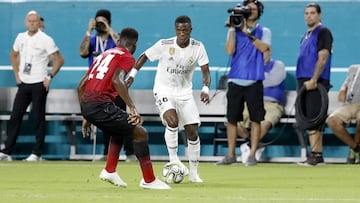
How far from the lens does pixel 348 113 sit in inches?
758

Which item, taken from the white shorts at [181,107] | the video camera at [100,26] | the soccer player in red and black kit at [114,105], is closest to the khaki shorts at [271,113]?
the video camera at [100,26]

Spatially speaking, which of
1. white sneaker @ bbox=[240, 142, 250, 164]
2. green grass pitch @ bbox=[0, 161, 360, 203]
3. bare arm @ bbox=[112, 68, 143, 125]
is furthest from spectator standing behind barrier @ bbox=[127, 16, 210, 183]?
white sneaker @ bbox=[240, 142, 250, 164]

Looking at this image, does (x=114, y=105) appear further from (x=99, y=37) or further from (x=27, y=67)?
(x=27, y=67)

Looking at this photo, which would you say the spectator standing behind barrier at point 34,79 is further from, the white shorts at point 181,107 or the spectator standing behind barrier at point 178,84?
the white shorts at point 181,107

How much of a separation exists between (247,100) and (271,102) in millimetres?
1878

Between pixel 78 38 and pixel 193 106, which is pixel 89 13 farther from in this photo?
pixel 193 106

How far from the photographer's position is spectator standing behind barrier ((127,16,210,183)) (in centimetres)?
1466

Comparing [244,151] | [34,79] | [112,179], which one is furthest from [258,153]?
[112,179]

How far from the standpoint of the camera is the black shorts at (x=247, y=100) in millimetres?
18359

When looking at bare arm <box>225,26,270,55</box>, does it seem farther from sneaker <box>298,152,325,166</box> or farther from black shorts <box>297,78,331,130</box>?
sneaker <box>298,152,325,166</box>

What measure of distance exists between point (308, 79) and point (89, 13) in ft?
17.6

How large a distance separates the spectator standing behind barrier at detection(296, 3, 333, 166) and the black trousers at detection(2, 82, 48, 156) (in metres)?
4.78

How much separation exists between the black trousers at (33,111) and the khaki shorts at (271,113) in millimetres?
3658

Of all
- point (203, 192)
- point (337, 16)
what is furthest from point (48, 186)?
point (337, 16)
